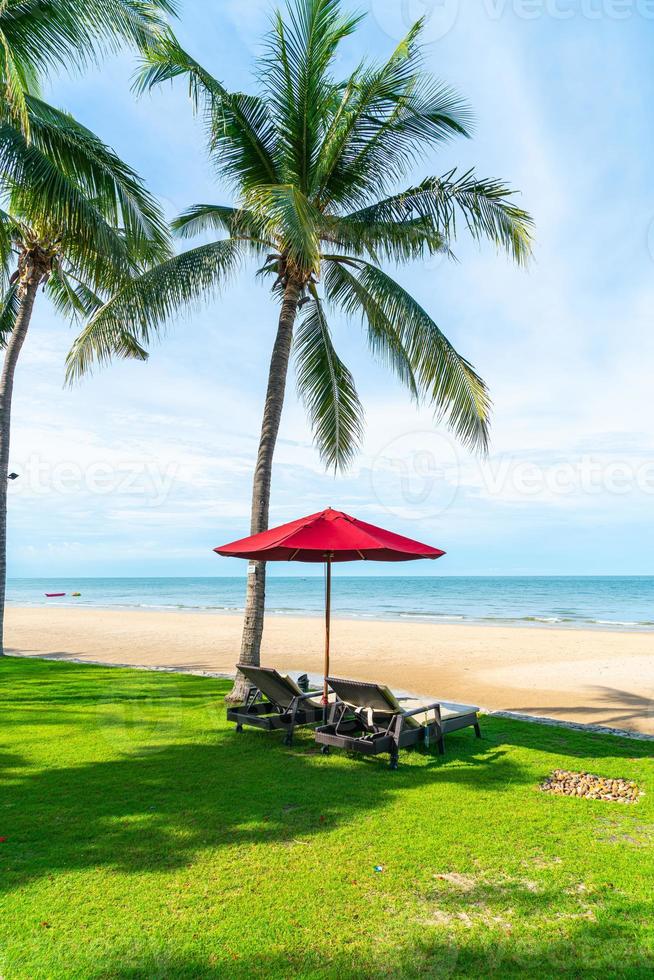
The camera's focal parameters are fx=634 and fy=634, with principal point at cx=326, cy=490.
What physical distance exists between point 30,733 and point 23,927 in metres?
4.10

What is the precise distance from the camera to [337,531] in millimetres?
6656

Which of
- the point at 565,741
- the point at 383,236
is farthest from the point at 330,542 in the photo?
the point at 383,236

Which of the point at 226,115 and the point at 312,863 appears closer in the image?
the point at 312,863

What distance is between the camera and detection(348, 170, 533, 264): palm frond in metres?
9.17

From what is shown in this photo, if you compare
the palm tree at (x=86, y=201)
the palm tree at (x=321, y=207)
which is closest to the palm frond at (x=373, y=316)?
the palm tree at (x=321, y=207)

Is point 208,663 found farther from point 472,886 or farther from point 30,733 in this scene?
point 472,886

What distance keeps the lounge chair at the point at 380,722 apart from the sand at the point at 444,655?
Result: 115 inches

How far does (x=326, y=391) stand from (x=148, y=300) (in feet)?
11.2

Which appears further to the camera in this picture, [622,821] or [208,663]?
[208,663]

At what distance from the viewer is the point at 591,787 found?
531 cm

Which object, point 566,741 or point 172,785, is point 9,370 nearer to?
point 172,785

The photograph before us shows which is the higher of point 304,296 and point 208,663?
point 304,296

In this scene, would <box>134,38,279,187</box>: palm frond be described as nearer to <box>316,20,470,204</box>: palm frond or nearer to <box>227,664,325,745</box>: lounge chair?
<box>316,20,470,204</box>: palm frond

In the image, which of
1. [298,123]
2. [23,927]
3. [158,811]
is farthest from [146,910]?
[298,123]
